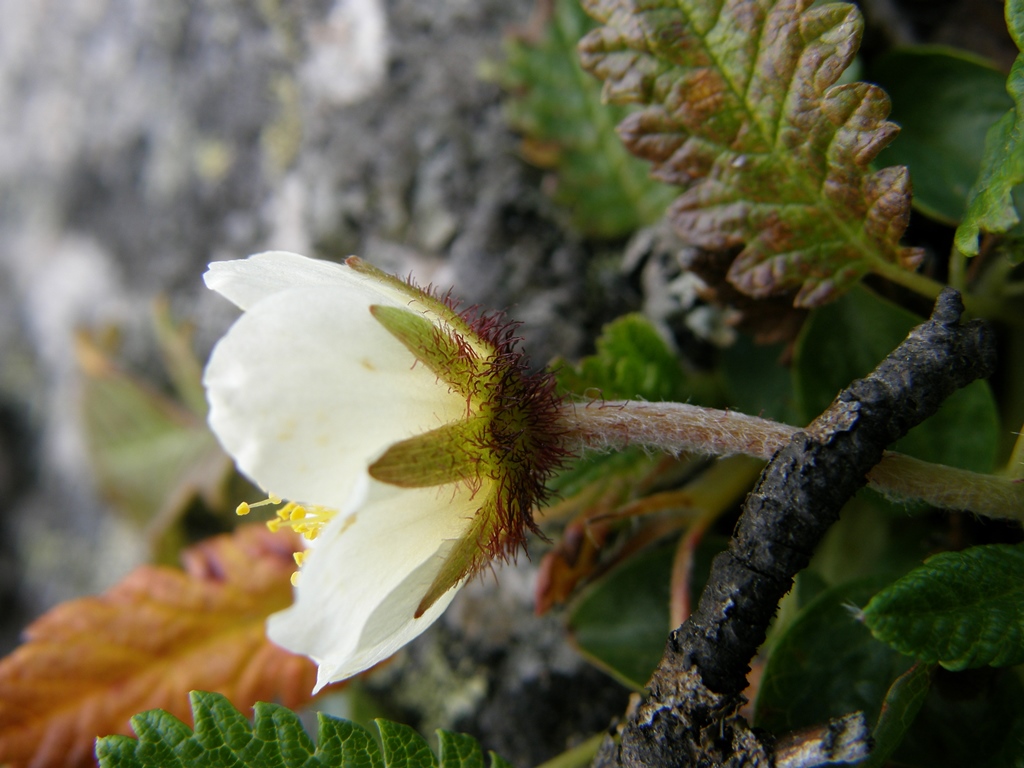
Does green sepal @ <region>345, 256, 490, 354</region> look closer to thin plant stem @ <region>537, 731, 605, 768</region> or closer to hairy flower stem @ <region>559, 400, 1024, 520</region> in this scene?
hairy flower stem @ <region>559, 400, 1024, 520</region>

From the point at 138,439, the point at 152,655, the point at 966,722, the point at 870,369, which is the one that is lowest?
the point at 966,722

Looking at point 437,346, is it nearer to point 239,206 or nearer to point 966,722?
point 966,722

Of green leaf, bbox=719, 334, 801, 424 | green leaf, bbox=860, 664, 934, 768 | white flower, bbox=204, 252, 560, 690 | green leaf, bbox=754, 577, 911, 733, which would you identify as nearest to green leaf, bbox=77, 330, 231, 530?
white flower, bbox=204, 252, 560, 690

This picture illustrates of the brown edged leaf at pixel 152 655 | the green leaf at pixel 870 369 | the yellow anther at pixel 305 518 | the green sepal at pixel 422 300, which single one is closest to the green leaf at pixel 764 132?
the green leaf at pixel 870 369

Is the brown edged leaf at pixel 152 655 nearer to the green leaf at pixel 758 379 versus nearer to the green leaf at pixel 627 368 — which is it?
the green leaf at pixel 627 368

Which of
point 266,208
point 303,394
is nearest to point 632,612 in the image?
point 303,394

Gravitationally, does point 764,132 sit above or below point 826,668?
above

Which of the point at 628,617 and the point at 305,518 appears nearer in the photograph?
the point at 305,518
